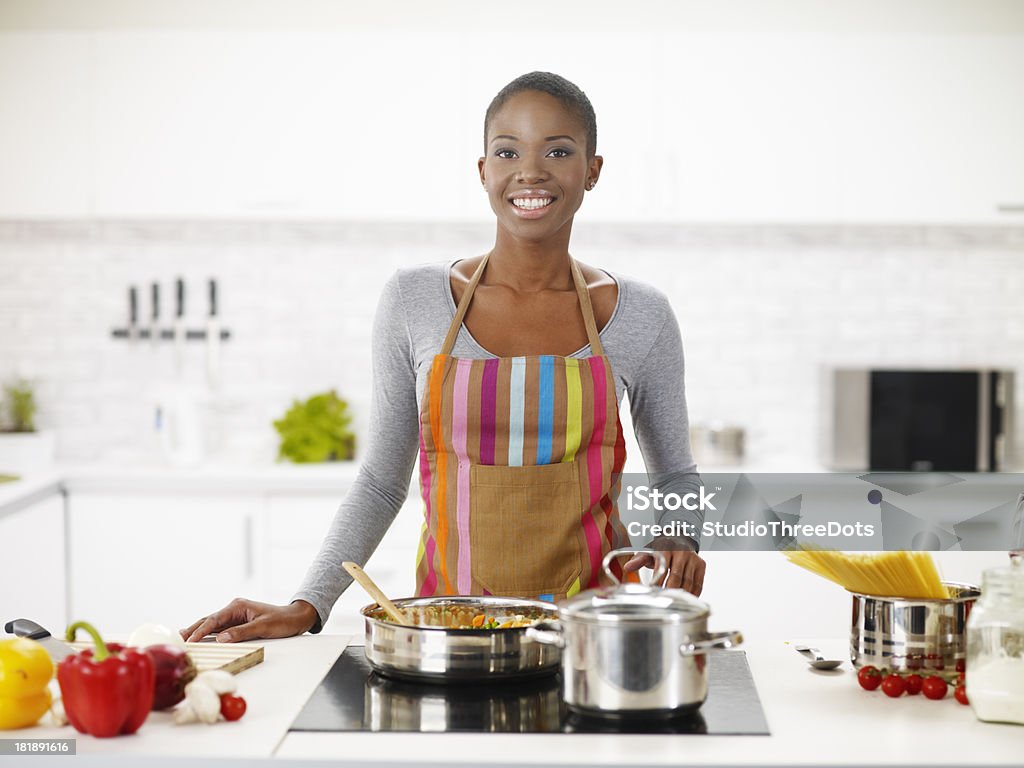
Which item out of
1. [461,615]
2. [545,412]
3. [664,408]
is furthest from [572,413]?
[461,615]

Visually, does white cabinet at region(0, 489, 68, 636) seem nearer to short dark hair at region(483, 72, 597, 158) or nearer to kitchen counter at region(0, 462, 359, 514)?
kitchen counter at region(0, 462, 359, 514)

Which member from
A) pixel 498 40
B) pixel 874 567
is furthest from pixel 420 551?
pixel 498 40

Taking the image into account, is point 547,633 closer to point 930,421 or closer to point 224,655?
point 224,655

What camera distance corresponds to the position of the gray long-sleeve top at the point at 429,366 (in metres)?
1.94

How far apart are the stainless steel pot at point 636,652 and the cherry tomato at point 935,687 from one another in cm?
29

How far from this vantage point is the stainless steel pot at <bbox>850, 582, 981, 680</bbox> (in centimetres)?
140

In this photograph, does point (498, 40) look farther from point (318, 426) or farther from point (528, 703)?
point (528, 703)

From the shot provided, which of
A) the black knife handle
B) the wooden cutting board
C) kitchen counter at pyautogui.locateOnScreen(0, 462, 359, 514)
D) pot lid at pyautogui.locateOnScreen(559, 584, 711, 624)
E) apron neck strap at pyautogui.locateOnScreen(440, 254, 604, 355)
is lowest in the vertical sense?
kitchen counter at pyautogui.locateOnScreen(0, 462, 359, 514)

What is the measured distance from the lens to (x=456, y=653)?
4.46ft

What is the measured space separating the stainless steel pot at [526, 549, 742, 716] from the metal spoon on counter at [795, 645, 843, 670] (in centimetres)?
30

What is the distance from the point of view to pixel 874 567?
4.60 ft

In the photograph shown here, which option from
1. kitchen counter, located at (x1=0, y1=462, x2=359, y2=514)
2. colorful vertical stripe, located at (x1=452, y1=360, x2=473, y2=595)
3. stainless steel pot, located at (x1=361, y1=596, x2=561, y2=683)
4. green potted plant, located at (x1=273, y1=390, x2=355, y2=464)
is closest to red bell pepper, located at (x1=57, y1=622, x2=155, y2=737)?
stainless steel pot, located at (x1=361, y1=596, x2=561, y2=683)

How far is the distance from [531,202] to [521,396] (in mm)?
319

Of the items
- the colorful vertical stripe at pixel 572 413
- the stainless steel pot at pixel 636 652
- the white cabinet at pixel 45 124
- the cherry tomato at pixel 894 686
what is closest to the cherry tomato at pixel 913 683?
the cherry tomato at pixel 894 686
